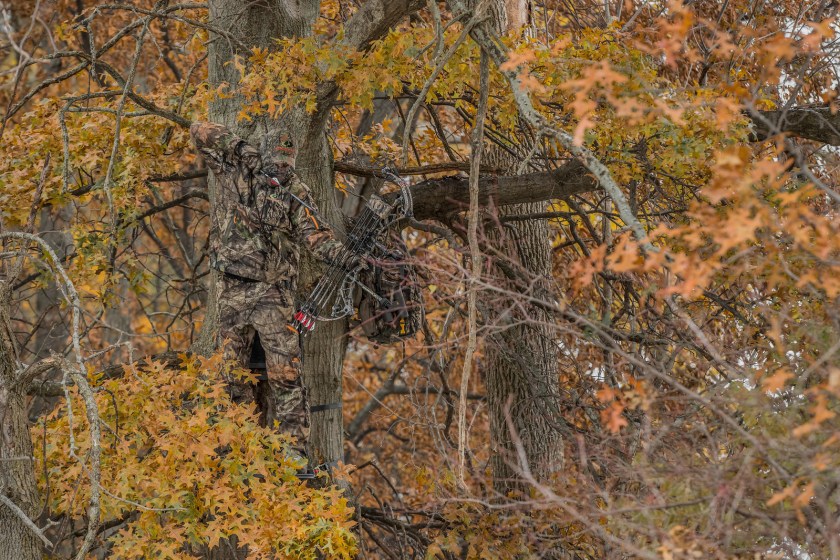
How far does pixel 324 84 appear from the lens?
6.24 metres

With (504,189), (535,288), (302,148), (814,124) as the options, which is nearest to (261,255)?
(302,148)

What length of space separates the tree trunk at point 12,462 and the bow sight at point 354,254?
1795mm

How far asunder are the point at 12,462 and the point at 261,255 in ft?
6.65

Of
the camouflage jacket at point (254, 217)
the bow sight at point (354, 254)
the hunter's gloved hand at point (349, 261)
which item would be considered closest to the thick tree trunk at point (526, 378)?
the bow sight at point (354, 254)

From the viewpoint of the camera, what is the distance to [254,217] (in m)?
6.43

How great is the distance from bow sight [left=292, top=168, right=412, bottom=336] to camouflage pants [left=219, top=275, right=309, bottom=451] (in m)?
0.14

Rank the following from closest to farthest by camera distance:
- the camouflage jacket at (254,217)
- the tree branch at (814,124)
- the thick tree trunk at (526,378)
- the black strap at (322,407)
Result: the tree branch at (814,124) → the camouflage jacket at (254,217) → the black strap at (322,407) → the thick tree trunk at (526,378)

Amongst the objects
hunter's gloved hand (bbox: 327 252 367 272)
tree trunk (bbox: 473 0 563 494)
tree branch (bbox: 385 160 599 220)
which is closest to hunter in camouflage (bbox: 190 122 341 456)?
hunter's gloved hand (bbox: 327 252 367 272)

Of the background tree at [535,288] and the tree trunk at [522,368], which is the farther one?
the tree trunk at [522,368]

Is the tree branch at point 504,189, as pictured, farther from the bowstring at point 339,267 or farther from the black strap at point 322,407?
the black strap at point 322,407

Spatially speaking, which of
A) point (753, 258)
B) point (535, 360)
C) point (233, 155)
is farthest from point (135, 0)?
point (753, 258)

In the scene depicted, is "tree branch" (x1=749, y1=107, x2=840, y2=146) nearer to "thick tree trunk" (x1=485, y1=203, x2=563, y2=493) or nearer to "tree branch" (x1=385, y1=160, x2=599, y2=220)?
"tree branch" (x1=385, y1=160, x2=599, y2=220)

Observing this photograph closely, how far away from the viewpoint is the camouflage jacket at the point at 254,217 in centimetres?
624

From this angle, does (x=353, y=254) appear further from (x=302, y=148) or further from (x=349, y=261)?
(x=302, y=148)
